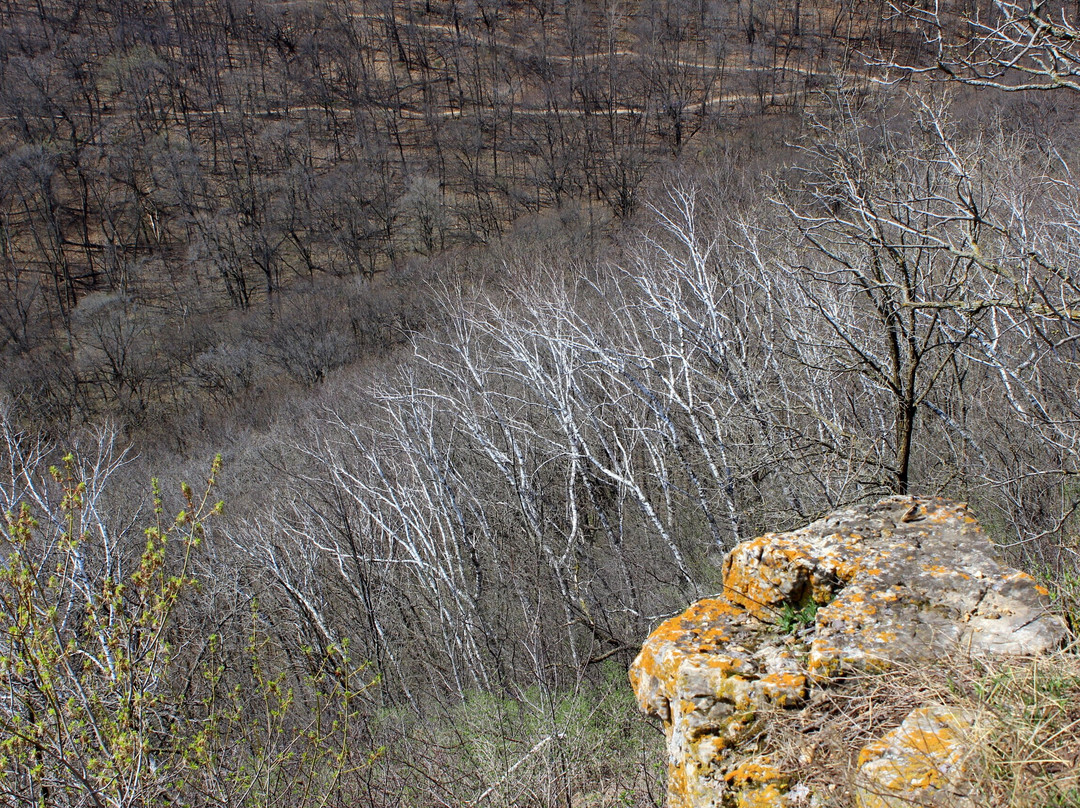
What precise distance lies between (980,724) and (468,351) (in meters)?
16.9

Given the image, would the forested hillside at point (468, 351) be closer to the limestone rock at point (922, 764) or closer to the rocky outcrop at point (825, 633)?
the rocky outcrop at point (825, 633)

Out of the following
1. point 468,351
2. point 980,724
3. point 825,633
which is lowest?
point 468,351

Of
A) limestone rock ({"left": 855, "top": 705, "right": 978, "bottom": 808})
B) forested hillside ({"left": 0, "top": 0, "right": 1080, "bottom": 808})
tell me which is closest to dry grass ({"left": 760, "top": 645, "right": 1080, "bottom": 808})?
limestone rock ({"left": 855, "top": 705, "right": 978, "bottom": 808})

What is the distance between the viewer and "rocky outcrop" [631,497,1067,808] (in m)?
2.81

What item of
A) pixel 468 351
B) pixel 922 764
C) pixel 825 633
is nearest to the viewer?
pixel 922 764

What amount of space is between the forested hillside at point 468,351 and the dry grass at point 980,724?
3.76ft

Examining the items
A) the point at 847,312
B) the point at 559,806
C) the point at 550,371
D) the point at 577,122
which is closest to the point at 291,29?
the point at 577,122

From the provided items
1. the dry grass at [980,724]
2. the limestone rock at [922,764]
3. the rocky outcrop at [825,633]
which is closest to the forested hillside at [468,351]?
the rocky outcrop at [825,633]

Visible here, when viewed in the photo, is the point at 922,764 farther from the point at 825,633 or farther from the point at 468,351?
the point at 468,351

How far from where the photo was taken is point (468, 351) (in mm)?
18812

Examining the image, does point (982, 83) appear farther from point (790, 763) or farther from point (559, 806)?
point (559, 806)

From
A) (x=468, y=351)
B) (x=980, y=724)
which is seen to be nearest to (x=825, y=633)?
(x=980, y=724)

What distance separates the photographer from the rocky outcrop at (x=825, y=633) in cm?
281

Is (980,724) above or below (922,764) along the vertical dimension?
above
